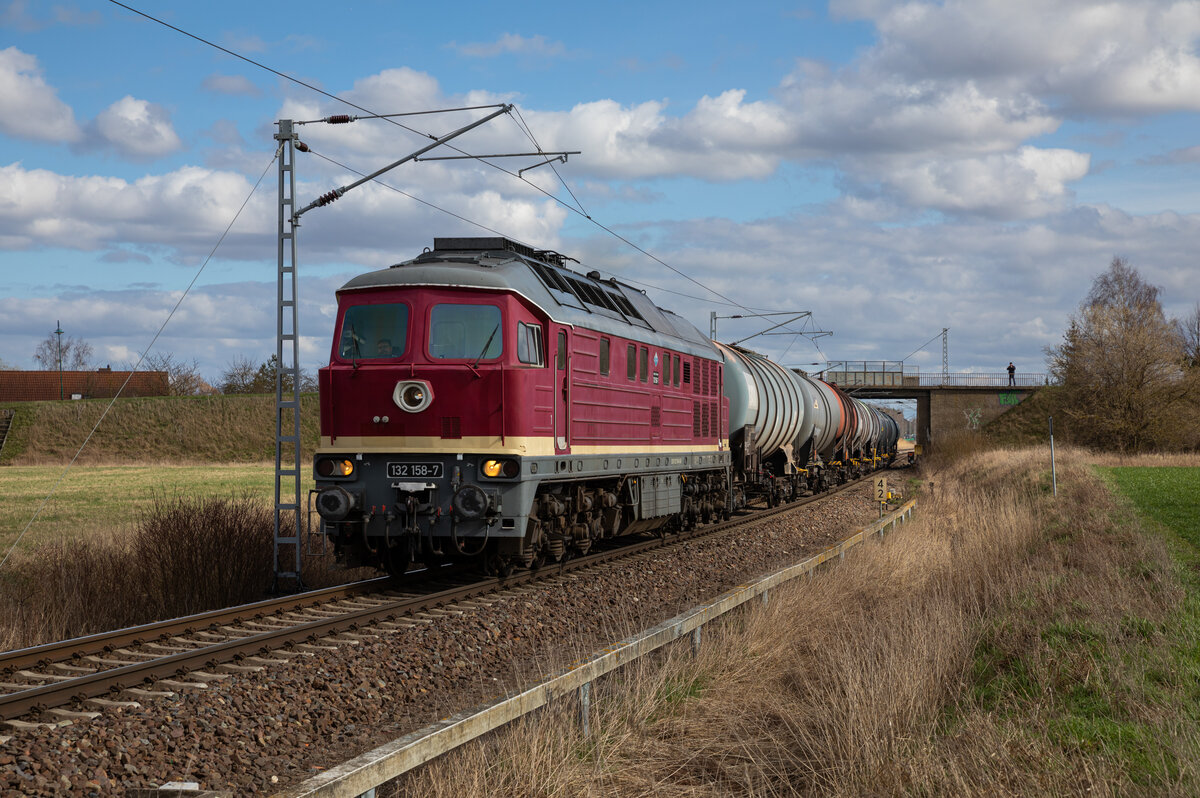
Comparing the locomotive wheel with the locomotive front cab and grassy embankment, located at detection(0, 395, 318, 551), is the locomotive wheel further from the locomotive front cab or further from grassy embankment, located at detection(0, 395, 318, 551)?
grassy embankment, located at detection(0, 395, 318, 551)

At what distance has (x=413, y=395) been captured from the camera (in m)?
11.6

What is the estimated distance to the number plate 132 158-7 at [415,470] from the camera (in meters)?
11.5

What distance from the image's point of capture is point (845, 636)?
9812 mm

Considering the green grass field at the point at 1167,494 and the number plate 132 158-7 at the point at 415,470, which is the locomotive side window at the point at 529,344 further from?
the green grass field at the point at 1167,494

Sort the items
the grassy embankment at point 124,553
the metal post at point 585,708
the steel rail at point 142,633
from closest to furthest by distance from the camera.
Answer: the metal post at point 585,708 → the steel rail at point 142,633 → the grassy embankment at point 124,553

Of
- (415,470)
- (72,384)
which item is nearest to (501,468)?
(415,470)

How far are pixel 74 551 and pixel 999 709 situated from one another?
40.1ft

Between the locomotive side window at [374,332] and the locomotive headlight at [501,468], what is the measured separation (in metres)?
1.74

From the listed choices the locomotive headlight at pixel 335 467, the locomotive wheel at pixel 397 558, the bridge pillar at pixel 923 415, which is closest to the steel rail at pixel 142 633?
the locomotive wheel at pixel 397 558

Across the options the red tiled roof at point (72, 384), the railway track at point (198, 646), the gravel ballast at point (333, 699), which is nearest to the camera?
the gravel ballast at point (333, 699)

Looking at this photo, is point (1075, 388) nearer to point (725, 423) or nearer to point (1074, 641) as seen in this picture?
point (725, 423)

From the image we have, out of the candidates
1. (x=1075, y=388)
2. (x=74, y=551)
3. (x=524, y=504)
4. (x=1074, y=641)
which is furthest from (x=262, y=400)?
(x=1074, y=641)

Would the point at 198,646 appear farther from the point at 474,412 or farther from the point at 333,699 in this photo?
the point at 474,412

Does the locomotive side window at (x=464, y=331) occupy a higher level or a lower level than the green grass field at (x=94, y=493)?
higher
